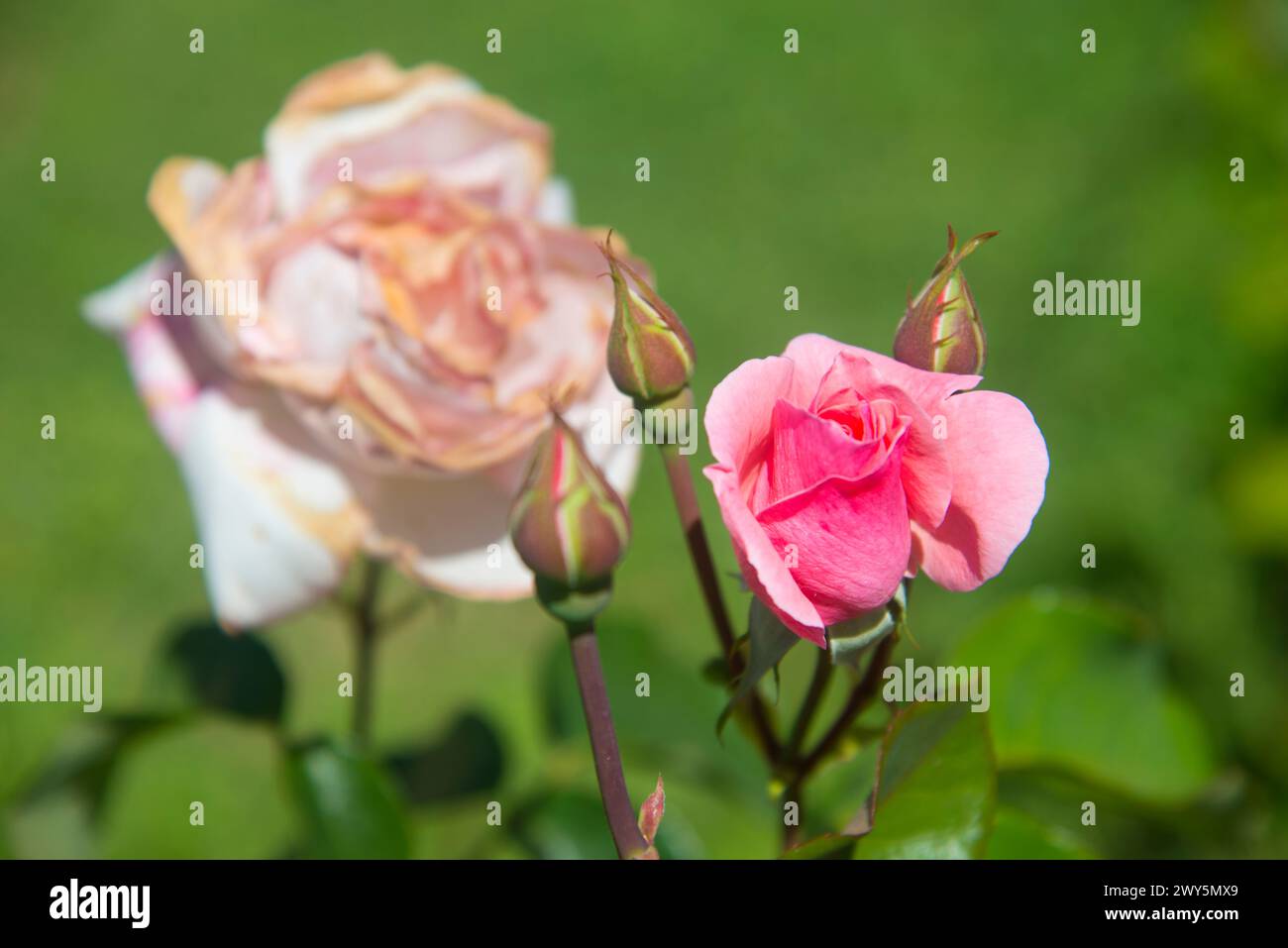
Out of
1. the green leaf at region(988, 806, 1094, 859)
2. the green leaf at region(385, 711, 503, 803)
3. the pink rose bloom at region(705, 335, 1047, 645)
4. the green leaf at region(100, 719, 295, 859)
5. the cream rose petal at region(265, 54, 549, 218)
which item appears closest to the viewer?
the pink rose bloom at region(705, 335, 1047, 645)

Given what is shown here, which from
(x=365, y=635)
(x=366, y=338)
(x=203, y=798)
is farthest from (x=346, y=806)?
(x=203, y=798)

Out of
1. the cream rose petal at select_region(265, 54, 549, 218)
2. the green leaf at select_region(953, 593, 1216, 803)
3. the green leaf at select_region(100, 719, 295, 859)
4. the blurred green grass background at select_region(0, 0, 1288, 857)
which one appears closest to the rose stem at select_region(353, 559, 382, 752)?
the blurred green grass background at select_region(0, 0, 1288, 857)

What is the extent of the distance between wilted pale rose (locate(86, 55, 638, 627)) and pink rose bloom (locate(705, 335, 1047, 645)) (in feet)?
0.56

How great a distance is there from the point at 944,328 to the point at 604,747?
193mm

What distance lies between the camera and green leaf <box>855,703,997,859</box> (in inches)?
19.5

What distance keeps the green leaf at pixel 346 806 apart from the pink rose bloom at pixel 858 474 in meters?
0.32

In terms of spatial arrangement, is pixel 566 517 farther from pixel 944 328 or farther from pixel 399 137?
pixel 399 137

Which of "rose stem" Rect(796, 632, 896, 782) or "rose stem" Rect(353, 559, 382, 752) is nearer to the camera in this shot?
"rose stem" Rect(796, 632, 896, 782)

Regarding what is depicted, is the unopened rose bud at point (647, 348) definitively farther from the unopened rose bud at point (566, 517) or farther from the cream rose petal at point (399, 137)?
the cream rose petal at point (399, 137)

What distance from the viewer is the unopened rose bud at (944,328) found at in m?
0.48

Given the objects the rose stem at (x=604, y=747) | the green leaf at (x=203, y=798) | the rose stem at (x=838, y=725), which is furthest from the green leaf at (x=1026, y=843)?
the green leaf at (x=203, y=798)

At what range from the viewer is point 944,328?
1.59 ft

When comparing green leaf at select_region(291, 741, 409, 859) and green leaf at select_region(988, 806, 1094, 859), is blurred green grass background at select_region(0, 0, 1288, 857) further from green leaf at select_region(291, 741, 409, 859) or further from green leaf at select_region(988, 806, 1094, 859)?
green leaf at select_region(988, 806, 1094, 859)
